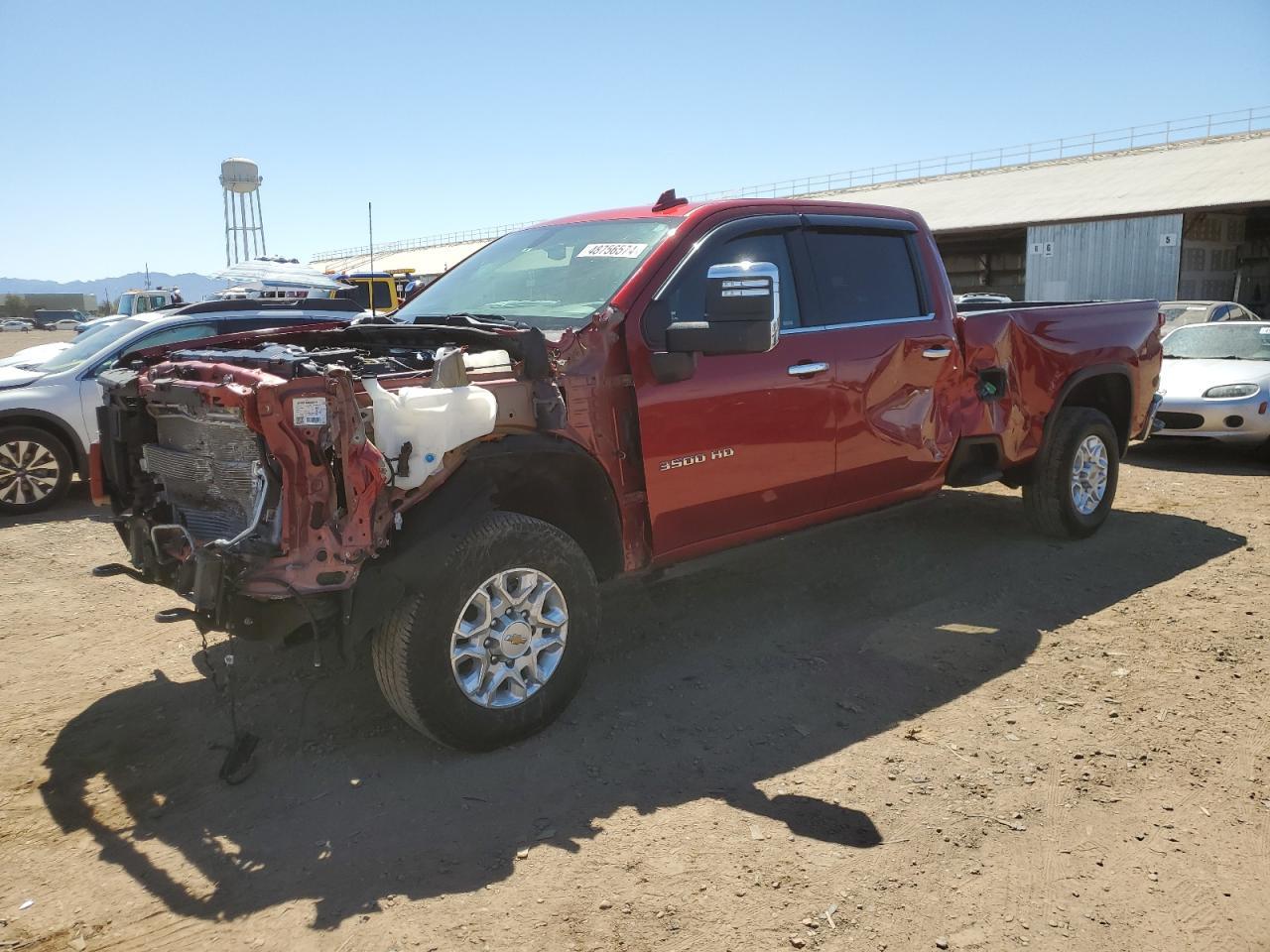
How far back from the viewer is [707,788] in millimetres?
3352

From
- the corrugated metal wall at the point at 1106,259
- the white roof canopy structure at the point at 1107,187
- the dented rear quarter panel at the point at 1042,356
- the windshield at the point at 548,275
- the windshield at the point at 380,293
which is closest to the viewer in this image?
the windshield at the point at 548,275

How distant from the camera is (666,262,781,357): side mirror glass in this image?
3.58 meters

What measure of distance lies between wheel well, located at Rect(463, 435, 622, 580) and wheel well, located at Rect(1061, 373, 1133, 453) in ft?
12.8

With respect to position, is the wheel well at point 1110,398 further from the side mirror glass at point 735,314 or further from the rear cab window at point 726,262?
the side mirror glass at point 735,314

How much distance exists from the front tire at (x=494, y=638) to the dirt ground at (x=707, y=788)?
0.18 meters

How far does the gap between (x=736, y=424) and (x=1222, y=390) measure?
764 cm

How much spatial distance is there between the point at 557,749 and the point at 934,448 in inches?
109

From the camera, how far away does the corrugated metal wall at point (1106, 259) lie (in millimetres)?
25234

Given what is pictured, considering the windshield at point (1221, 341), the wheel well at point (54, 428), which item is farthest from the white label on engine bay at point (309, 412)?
the windshield at point (1221, 341)

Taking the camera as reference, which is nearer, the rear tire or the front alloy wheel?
the front alloy wheel

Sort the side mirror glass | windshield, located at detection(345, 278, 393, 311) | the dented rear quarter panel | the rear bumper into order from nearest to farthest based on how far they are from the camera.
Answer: the side mirror glass
the dented rear quarter panel
the rear bumper
windshield, located at detection(345, 278, 393, 311)

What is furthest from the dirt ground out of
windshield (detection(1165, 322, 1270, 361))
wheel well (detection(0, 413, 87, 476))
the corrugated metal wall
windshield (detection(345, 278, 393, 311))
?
the corrugated metal wall

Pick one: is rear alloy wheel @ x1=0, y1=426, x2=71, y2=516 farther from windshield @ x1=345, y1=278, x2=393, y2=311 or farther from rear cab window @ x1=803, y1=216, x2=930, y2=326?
windshield @ x1=345, y1=278, x2=393, y2=311

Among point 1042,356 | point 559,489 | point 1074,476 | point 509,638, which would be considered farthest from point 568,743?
point 1074,476
